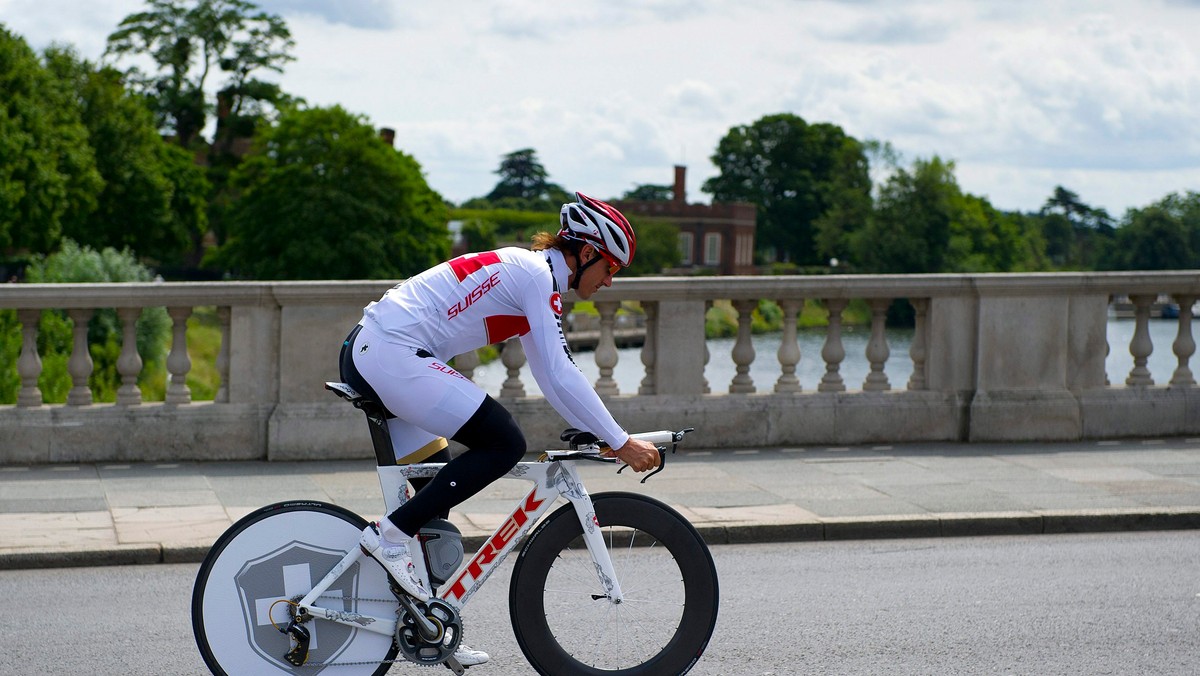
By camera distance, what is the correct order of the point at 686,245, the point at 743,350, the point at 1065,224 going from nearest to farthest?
the point at 743,350
the point at 686,245
the point at 1065,224

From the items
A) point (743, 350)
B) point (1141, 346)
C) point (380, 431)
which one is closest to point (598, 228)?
point (380, 431)

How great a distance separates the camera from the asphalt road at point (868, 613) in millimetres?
5445

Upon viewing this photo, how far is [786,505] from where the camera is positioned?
8438mm

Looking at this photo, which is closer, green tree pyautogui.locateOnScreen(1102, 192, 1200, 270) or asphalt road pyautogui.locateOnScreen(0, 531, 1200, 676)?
asphalt road pyautogui.locateOnScreen(0, 531, 1200, 676)

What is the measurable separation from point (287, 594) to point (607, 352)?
5.88 m

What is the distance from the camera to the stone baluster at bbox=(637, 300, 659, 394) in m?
10.5

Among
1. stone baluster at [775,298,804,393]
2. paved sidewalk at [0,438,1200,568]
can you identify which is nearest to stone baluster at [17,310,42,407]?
paved sidewalk at [0,438,1200,568]

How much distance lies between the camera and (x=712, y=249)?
11581 cm

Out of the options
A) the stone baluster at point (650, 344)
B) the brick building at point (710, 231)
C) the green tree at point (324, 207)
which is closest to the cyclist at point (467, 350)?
the stone baluster at point (650, 344)

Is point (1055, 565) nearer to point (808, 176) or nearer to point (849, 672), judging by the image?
point (849, 672)

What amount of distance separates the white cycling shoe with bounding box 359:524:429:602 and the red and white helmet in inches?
43.0

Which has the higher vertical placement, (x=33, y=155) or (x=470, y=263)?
(x=33, y=155)

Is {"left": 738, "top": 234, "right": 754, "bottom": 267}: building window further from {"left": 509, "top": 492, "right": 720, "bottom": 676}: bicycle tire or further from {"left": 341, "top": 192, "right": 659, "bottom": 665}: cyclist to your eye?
{"left": 341, "top": 192, "right": 659, "bottom": 665}: cyclist

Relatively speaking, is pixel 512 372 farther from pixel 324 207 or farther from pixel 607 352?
pixel 324 207
